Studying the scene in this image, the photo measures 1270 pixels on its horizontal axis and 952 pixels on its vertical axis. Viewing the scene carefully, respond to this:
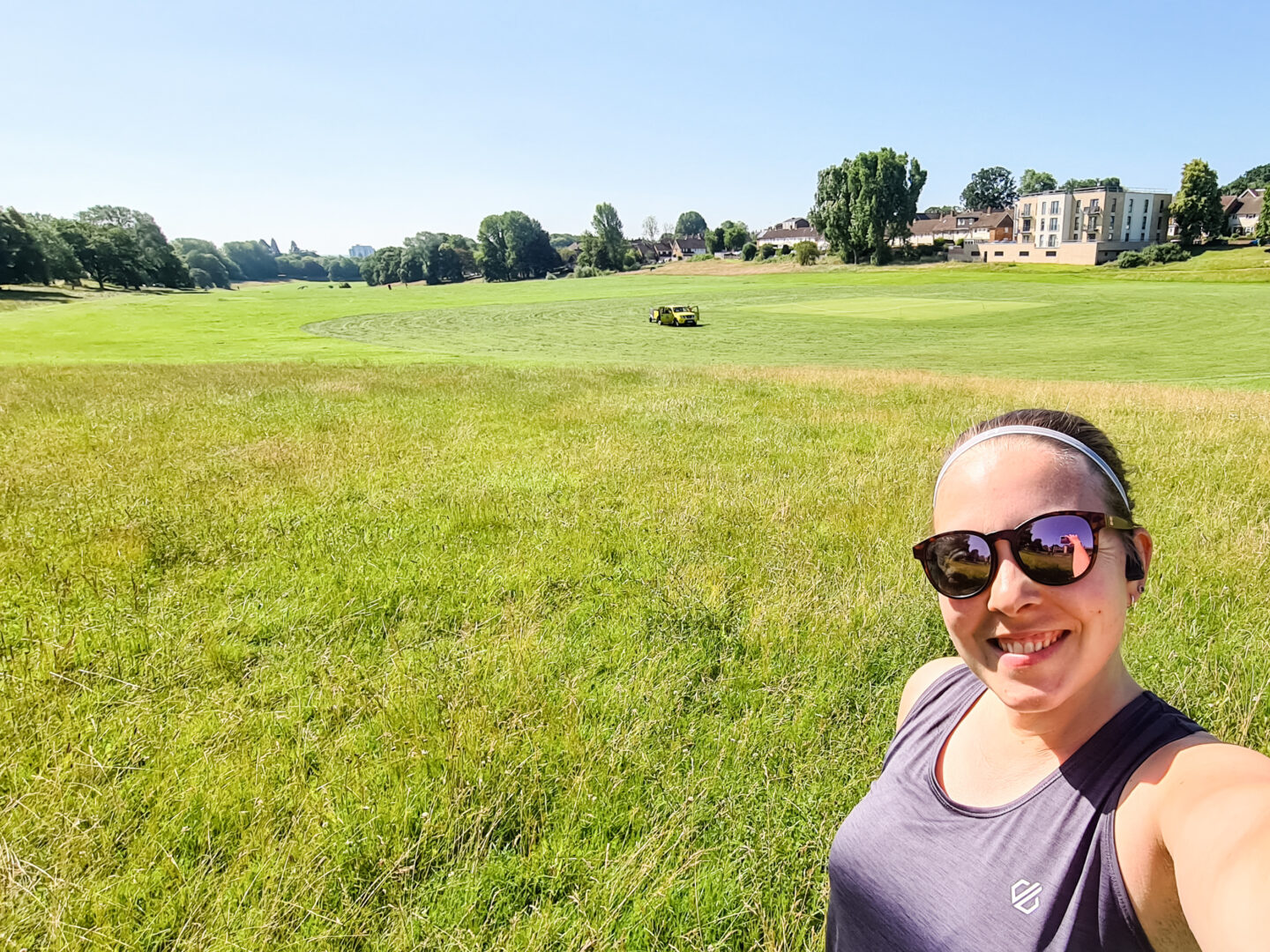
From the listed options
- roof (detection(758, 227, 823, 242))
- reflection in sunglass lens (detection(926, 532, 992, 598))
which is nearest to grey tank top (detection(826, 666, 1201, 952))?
reflection in sunglass lens (detection(926, 532, 992, 598))

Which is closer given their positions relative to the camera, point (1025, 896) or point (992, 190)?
point (1025, 896)

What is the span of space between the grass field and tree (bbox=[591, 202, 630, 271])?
121901 millimetres

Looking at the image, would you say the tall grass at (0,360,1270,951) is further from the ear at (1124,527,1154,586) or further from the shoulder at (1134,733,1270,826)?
the ear at (1124,527,1154,586)

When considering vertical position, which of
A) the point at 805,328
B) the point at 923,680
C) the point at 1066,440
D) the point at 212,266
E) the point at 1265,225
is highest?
the point at 212,266

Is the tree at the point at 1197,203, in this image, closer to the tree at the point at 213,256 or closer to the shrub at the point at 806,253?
the shrub at the point at 806,253

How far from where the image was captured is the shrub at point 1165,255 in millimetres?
72750

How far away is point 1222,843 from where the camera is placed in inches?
43.6

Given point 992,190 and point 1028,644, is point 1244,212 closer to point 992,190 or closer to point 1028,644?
point 992,190

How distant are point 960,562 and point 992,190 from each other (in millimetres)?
208461

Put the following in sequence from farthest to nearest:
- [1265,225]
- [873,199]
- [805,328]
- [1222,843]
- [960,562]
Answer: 1. [873,199]
2. [1265,225]
3. [805,328]
4. [960,562]
5. [1222,843]

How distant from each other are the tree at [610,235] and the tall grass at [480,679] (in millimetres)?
123923

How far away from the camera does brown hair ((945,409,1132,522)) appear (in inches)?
60.9

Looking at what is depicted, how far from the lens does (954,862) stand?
1479 millimetres

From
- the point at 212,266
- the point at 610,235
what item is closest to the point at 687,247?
the point at 610,235
